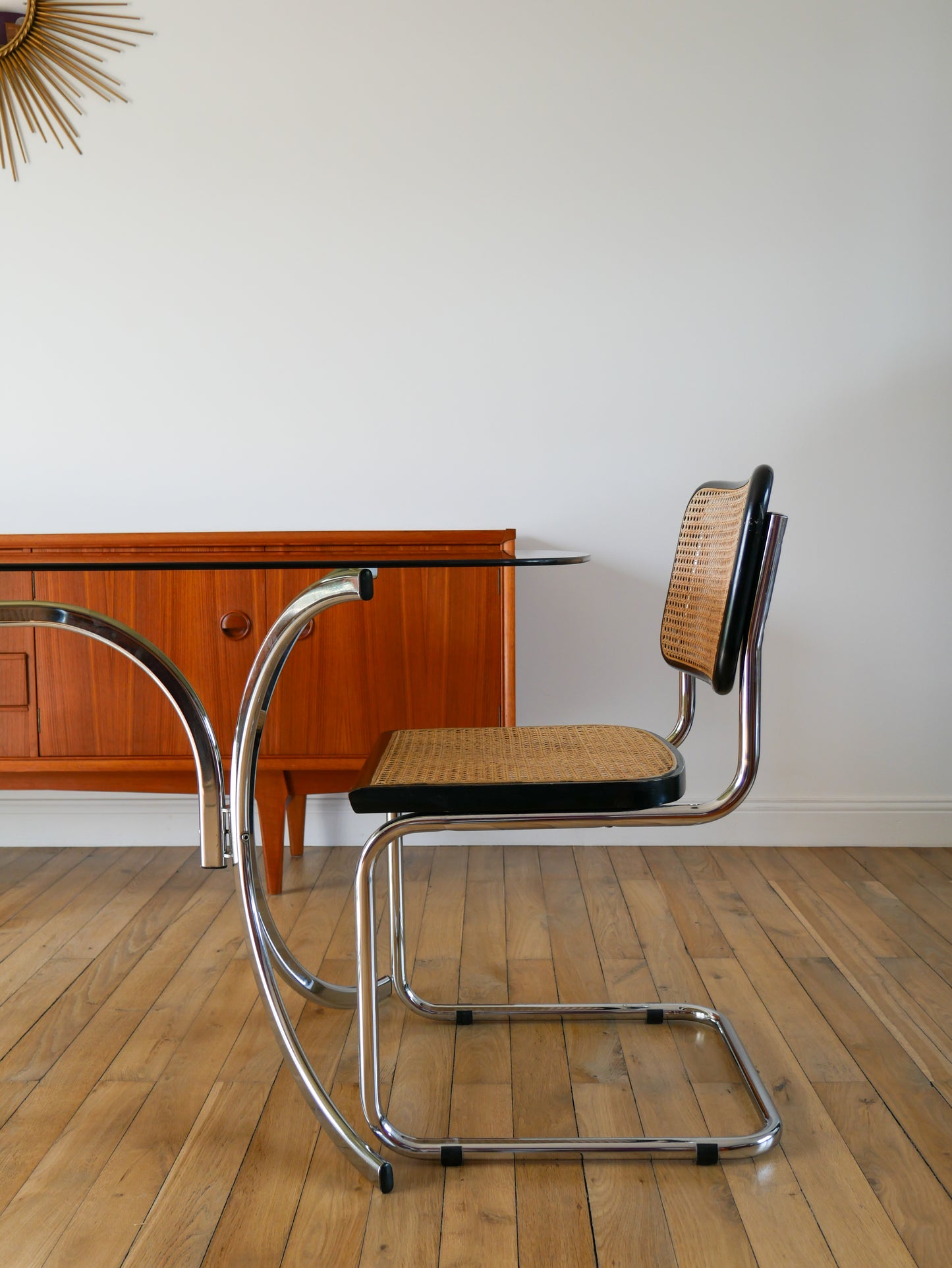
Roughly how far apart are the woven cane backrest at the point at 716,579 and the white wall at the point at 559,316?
929mm

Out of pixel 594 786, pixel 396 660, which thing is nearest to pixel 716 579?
pixel 594 786

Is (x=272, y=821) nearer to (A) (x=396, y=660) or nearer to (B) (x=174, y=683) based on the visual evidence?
(A) (x=396, y=660)

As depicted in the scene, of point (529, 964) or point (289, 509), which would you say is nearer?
point (529, 964)

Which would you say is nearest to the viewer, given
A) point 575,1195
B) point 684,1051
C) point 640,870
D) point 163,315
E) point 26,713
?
point 575,1195

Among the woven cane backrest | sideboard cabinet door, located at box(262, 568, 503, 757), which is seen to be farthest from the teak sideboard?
the woven cane backrest

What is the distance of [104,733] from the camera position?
2.16m

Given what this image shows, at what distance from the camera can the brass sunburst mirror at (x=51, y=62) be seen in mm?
2432

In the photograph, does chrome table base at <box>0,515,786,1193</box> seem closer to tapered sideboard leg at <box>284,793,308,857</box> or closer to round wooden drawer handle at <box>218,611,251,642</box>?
round wooden drawer handle at <box>218,611,251,642</box>

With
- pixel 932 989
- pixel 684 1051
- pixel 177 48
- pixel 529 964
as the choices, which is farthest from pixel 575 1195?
pixel 177 48

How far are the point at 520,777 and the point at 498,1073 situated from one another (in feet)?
1.60

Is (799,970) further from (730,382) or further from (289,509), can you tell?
(289,509)

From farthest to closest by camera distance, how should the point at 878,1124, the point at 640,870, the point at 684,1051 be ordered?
the point at 640,870
the point at 684,1051
the point at 878,1124

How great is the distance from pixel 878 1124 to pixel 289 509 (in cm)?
176

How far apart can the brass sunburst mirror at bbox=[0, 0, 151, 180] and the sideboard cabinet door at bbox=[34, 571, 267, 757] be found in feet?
3.60
